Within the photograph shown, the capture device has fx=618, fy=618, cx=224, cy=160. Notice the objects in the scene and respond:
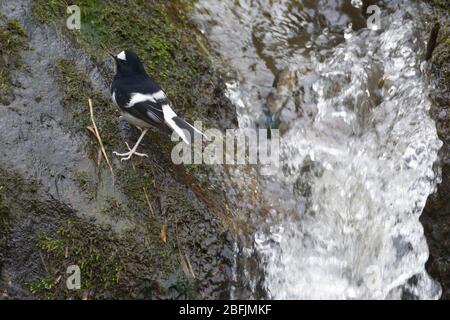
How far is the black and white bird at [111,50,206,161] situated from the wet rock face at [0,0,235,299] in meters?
0.17

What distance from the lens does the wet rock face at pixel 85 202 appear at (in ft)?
12.6

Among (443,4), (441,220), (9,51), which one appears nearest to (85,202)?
(9,51)

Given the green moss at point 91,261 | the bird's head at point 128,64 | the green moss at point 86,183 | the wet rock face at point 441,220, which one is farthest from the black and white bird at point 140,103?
the wet rock face at point 441,220

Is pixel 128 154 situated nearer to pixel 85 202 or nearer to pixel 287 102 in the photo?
pixel 85 202

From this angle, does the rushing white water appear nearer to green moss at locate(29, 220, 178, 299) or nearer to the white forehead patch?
green moss at locate(29, 220, 178, 299)

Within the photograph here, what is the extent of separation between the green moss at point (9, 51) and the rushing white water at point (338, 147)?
1827mm

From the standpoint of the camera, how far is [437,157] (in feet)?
16.3

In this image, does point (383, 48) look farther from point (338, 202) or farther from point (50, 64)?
point (50, 64)

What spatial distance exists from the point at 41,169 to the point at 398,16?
159 inches

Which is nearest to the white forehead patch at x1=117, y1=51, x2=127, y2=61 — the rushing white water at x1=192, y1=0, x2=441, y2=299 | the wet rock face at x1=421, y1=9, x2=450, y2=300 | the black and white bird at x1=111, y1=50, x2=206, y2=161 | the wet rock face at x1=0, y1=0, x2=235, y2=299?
the black and white bird at x1=111, y1=50, x2=206, y2=161

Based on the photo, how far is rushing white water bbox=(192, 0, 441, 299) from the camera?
4.74 metres
